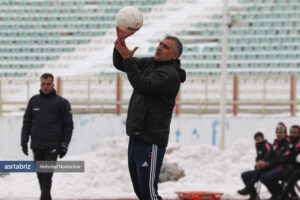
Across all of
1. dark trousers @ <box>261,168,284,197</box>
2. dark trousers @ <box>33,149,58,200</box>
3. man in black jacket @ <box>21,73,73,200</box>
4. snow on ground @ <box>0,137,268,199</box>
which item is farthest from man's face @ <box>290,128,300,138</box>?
dark trousers @ <box>33,149,58,200</box>

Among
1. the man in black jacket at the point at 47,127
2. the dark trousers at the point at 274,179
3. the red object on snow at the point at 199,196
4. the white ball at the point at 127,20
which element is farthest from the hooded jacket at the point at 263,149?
the white ball at the point at 127,20

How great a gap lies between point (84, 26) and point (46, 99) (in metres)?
28.3

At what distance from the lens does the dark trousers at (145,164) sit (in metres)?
5.55

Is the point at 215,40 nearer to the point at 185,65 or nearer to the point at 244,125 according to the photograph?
the point at 185,65

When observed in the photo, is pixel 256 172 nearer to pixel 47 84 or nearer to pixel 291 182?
pixel 291 182

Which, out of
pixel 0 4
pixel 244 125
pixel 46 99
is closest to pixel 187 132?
pixel 244 125

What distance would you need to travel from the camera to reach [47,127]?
8695mm

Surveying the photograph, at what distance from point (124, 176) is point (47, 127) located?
5651 millimetres

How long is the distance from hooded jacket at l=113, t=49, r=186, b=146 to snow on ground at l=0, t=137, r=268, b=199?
6324mm

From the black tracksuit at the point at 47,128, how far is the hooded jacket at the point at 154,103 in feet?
10.4

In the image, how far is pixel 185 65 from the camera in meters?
33.1

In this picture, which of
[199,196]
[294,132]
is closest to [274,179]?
[294,132]

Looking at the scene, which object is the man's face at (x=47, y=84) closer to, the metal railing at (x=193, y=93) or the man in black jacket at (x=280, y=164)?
the man in black jacket at (x=280, y=164)

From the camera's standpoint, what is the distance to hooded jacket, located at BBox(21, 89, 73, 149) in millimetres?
8648
